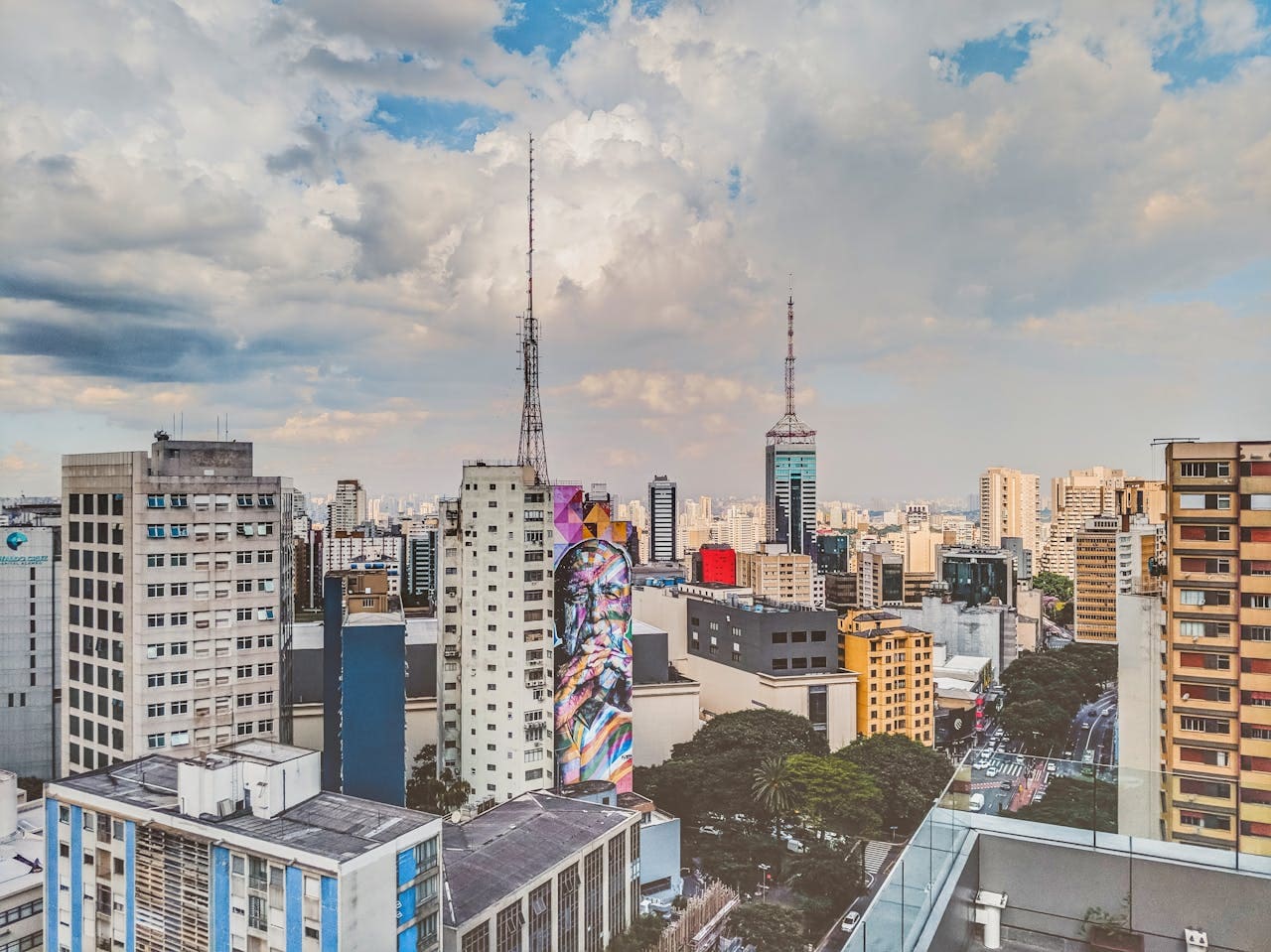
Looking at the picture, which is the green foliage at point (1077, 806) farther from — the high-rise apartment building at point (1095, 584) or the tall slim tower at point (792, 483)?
the tall slim tower at point (792, 483)

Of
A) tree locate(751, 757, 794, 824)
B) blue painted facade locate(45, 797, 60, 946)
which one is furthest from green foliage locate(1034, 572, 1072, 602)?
blue painted facade locate(45, 797, 60, 946)

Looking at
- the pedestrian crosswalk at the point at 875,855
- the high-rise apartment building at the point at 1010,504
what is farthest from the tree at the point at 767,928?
the high-rise apartment building at the point at 1010,504

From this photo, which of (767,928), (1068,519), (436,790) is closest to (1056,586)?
(1068,519)

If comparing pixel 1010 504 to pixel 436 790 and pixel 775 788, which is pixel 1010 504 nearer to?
pixel 775 788

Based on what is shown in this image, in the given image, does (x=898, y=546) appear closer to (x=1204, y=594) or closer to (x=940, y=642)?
(x=940, y=642)

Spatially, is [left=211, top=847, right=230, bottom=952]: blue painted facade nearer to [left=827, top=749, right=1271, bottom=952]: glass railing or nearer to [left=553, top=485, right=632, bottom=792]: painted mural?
[left=827, top=749, right=1271, bottom=952]: glass railing

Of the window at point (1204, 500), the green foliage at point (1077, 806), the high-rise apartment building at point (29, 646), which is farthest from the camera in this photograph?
the high-rise apartment building at point (29, 646)

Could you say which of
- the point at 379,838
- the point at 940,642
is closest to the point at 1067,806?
the point at 379,838
